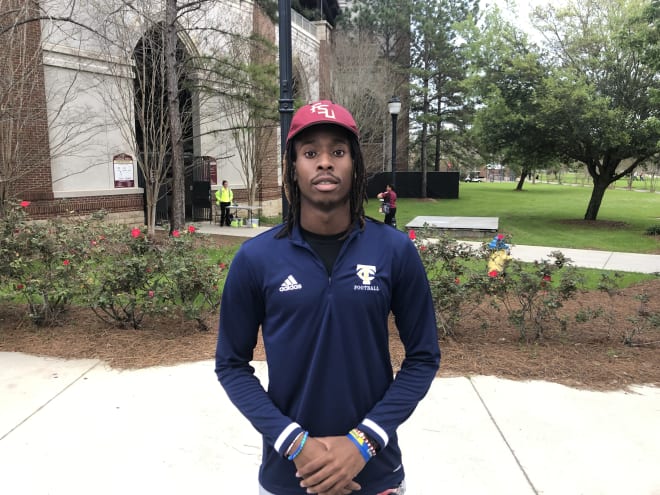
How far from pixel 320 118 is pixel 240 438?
2.60 metres

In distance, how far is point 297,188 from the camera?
1.77 m

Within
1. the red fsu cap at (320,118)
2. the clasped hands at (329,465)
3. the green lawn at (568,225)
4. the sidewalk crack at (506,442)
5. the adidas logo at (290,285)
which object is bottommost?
the sidewalk crack at (506,442)

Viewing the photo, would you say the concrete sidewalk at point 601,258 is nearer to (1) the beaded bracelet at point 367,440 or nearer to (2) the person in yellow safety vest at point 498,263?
(2) the person in yellow safety vest at point 498,263

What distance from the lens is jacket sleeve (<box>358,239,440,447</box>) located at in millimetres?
1623

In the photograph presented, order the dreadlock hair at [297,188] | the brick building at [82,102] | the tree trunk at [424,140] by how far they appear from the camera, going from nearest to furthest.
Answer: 1. the dreadlock hair at [297,188]
2. the brick building at [82,102]
3. the tree trunk at [424,140]

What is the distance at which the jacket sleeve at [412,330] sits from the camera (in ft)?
5.32

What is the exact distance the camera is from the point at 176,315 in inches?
247

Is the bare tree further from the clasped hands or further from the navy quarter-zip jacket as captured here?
the clasped hands

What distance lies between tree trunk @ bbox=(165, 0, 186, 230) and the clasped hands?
11.3 meters

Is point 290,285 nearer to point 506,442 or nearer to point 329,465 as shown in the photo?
point 329,465

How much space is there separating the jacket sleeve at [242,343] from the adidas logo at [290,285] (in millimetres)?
92

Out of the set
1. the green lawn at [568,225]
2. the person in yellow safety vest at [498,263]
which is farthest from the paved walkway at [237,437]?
the green lawn at [568,225]

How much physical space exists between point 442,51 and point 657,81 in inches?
747

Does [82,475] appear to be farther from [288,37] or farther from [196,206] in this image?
[196,206]
